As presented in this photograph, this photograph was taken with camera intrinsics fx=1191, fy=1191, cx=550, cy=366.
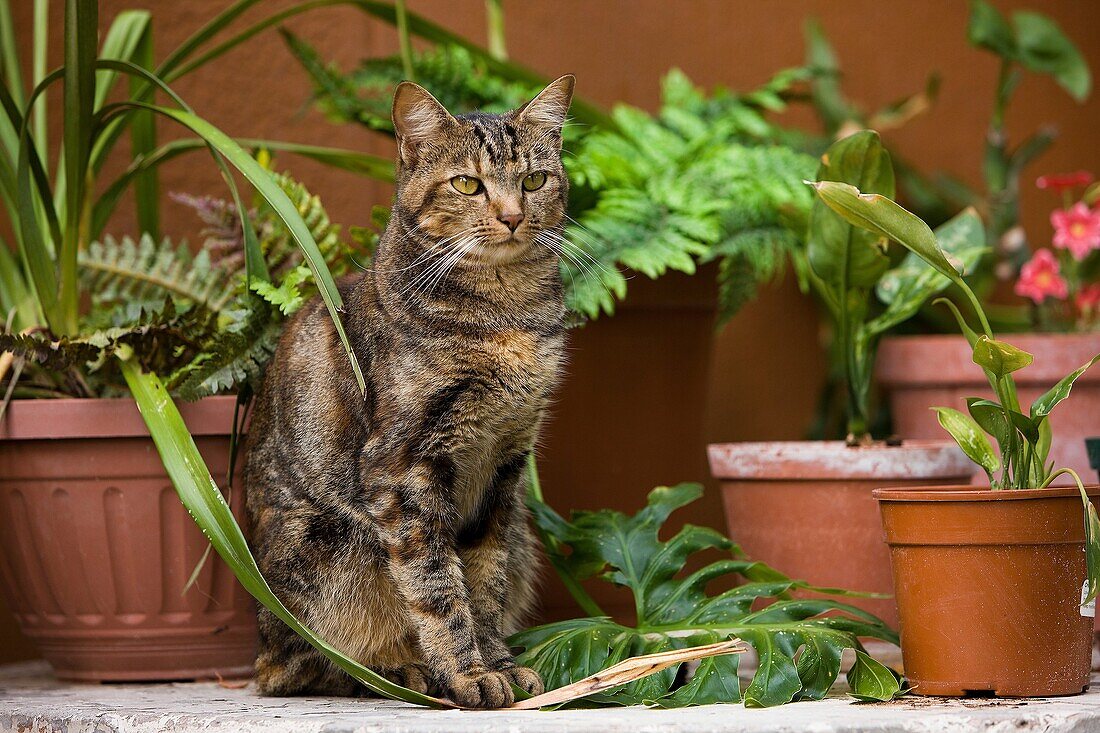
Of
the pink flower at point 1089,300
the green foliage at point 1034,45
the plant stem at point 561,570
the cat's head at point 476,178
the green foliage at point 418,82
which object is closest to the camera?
the cat's head at point 476,178

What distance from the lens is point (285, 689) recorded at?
2064 mm

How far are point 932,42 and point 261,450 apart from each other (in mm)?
2723

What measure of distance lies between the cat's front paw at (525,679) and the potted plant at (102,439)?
0.58 metres

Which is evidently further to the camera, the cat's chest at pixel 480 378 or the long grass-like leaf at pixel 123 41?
the long grass-like leaf at pixel 123 41

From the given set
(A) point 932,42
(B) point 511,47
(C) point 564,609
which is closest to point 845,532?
(C) point 564,609

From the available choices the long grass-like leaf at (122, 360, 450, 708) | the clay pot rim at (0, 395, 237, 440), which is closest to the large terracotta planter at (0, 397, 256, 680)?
the clay pot rim at (0, 395, 237, 440)

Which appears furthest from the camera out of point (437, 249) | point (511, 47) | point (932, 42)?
point (932, 42)

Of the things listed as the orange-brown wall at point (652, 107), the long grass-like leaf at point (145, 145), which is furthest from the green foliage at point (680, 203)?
the long grass-like leaf at point (145, 145)

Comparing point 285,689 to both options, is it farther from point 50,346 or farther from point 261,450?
point 50,346

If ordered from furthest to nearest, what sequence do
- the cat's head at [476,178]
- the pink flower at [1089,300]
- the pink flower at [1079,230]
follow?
1. the pink flower at [1089,300]
2. the pink flower at [1079,230]
3. the cat's head at [476,178]

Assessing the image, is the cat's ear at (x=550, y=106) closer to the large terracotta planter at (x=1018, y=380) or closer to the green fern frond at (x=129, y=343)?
the green fern frond at (x=129, y=343)

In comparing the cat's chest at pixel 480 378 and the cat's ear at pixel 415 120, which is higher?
the cat's ear at pixel 415 120

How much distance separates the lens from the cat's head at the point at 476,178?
195 cm

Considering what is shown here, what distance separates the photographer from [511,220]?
1927 mm
